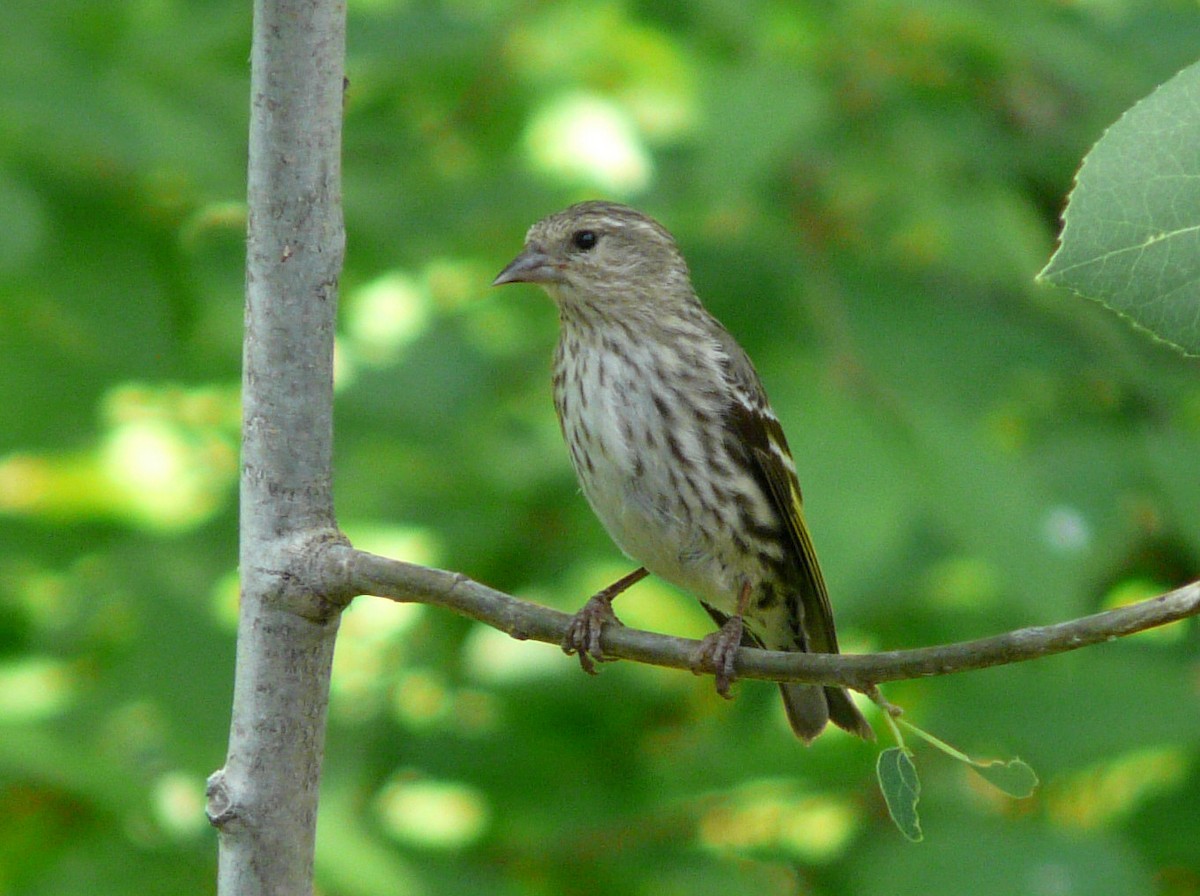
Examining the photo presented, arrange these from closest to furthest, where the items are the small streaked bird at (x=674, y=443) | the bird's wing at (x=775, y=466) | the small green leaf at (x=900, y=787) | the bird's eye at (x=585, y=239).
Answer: the small green leaf at (x=900, y=787) → the small streaked bird at (x=674, y=443) → the bird's wing at (x=775, y=466) → the bird's eye at (x=585, y=239)

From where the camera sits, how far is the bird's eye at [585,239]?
4246 mm

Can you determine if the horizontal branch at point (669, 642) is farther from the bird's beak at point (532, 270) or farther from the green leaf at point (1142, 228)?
the bird's beak at point (532, 270)

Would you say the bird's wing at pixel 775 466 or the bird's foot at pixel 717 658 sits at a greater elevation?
the bird's wing at pixel 775 466

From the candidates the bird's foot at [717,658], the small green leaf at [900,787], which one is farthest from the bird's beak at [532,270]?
the small green leaf at [900,787]

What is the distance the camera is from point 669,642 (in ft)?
7.03

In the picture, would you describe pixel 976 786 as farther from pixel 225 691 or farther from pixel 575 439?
pixel 225 691

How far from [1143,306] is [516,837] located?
3457 millimetres

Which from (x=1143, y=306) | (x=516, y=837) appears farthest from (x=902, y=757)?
(x=516, y=837)

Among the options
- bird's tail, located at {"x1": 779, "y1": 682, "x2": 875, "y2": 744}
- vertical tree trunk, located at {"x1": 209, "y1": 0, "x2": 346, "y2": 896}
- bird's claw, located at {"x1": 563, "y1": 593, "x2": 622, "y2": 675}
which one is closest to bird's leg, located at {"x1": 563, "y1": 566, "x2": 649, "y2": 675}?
bird's claw, located at {"x1": 563, "y1": 593, "x2": 622, "y2": 675}

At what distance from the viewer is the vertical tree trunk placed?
1.99 metres

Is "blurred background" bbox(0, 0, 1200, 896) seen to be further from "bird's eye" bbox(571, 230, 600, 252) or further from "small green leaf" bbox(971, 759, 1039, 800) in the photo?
"small green leaf" bbox(971, 759, 1039, 800)

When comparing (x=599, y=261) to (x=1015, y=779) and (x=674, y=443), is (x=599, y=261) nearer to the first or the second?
(x=674, y=443)

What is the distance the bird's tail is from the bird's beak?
1.31 metres

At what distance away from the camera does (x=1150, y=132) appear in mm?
1367
